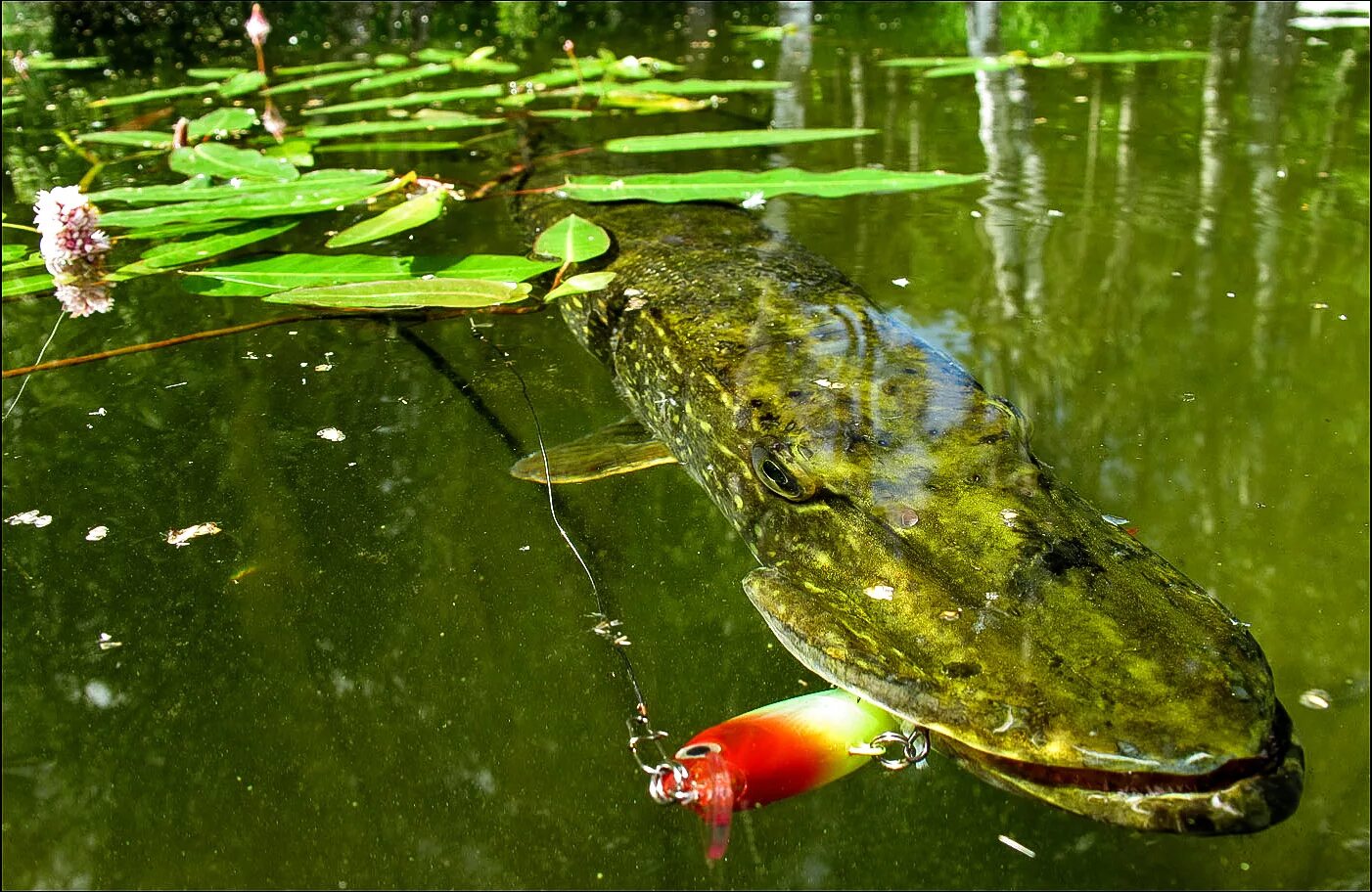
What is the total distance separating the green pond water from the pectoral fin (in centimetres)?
4

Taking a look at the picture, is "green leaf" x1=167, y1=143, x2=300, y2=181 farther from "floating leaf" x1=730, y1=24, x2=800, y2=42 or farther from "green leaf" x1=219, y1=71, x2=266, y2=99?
"floating leaf" x1=730, y1=24, x2=800, y2=42

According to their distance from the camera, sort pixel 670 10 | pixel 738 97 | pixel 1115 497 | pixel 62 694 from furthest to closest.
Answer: pixel 670 10 < pixel 738 97 < pixel 1115 497 < pixel 62 694

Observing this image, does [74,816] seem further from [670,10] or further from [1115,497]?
[670,10]

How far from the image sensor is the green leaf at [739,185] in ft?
9.61

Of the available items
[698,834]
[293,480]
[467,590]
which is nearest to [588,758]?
[698,834]

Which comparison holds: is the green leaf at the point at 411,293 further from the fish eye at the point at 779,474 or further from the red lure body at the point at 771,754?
the red lure body at the point at 771,754

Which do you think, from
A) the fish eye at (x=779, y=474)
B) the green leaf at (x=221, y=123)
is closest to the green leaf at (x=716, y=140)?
the green leaf at (x=221, y=123)

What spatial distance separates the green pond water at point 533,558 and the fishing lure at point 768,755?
1.6 inches

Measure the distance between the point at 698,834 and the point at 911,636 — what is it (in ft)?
1.25

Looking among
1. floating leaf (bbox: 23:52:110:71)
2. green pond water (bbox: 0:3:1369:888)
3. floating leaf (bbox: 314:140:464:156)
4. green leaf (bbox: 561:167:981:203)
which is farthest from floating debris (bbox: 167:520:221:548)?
floating leaf (bbox: 23:52:110:71)

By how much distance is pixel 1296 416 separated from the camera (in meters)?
2.09

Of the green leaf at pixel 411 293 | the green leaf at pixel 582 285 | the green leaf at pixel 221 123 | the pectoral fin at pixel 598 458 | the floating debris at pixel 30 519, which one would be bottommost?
the pectoral fin at pixel 598 458

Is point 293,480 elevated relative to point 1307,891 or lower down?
elevated

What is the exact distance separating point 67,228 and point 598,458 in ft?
5.40
